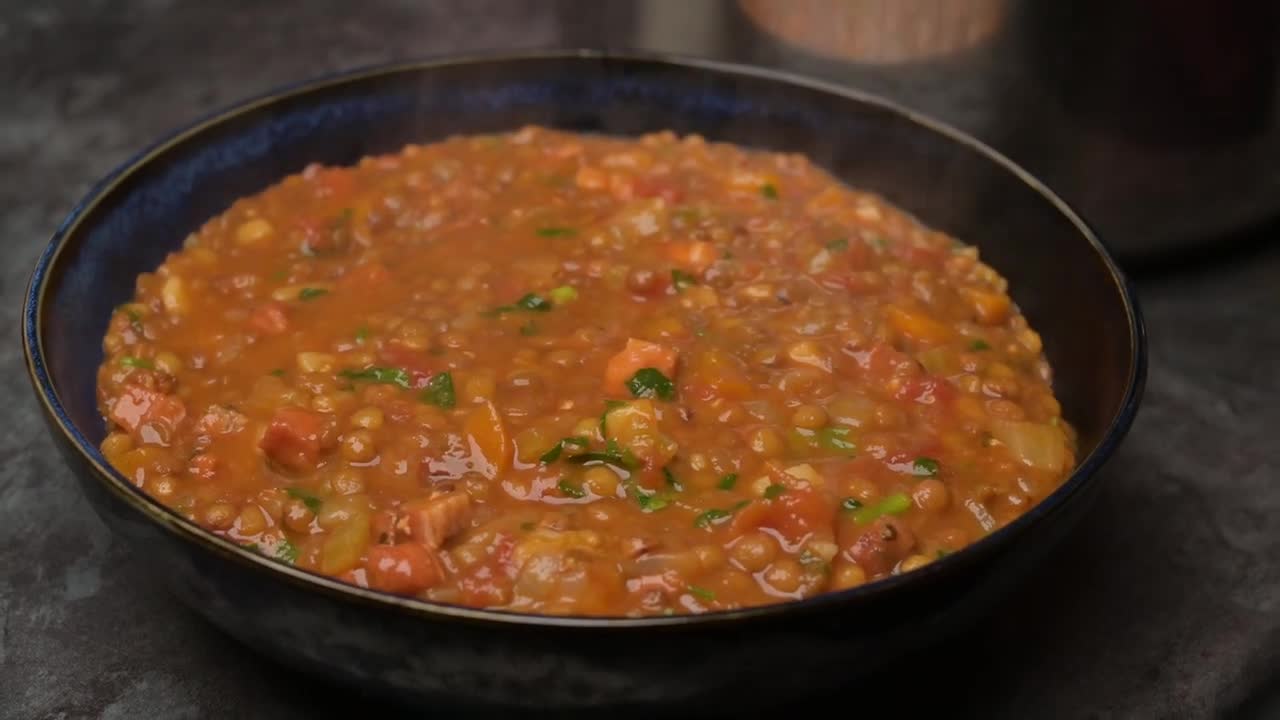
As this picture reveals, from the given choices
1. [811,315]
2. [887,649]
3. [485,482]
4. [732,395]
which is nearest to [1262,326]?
[811,315]

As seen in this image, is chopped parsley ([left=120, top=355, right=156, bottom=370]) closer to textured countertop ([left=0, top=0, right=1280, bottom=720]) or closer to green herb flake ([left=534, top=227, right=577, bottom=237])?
textured countertop ([left=0, top=0, right=1280, bottom=720])

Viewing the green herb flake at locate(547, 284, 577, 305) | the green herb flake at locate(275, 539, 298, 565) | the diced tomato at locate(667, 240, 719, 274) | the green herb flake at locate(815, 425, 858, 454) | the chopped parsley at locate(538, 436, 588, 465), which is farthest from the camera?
the diced tomato at locate(667, 240, 719, 274)

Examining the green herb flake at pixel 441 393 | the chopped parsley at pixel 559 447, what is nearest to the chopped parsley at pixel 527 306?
the green herb flake at pixel 441 393

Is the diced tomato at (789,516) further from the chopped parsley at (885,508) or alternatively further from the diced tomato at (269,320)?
the diced tomato at (269,320)

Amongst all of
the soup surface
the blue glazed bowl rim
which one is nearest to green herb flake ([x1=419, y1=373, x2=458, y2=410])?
the soup surface

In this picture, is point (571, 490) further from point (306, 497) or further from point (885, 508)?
point (885, 508)

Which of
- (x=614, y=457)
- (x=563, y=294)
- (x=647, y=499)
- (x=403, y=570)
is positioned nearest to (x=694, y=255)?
(x=563, y=294)
